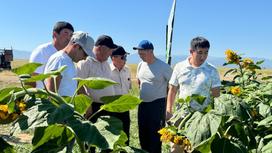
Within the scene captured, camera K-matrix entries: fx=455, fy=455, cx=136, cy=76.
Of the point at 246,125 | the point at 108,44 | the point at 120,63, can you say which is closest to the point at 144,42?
the point at 120,63

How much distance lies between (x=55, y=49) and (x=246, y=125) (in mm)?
2415

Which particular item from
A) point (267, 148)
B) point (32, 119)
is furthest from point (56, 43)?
point (32, 119)

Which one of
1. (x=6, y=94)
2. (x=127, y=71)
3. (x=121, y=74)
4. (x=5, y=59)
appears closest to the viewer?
(x=6, y=94)

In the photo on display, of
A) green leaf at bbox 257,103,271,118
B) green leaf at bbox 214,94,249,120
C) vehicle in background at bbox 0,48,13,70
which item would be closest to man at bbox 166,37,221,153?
green leaf at bbox 257,103,271,118

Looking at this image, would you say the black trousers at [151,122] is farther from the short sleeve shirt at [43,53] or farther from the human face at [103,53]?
the short sleeve shirt at [43,53]

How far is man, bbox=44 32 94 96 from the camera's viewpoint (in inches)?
115

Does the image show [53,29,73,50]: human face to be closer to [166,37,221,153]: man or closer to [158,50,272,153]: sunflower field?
[166,37,221,153]: man

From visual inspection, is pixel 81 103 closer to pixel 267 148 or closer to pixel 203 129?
pixel 203 129

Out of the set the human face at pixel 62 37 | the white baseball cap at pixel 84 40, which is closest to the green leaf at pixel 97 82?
the white baseball cap at pixel 84 40

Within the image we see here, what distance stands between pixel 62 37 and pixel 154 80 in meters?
1.35

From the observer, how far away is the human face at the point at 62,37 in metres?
3.66

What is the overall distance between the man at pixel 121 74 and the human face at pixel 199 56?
0.91 metres

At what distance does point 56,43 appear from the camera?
3.77 metres

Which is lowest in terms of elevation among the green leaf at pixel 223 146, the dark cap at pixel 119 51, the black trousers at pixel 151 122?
the black trousers at pixel 151 122
